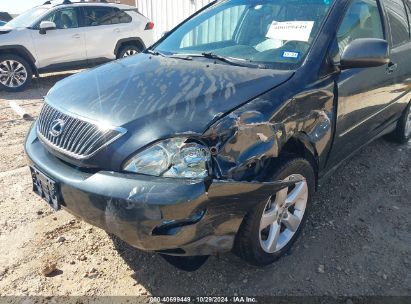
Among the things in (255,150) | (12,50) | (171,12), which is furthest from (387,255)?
(171,12)

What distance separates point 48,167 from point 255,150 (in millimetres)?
1211

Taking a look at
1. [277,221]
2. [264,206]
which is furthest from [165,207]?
[277,221]

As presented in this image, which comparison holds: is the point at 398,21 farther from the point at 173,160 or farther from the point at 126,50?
the point at 126,50

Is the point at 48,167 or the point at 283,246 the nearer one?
the point at 48,167

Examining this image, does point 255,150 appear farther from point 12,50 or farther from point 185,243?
point 12,50

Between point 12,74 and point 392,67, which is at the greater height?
point 392,67

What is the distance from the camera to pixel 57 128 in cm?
232

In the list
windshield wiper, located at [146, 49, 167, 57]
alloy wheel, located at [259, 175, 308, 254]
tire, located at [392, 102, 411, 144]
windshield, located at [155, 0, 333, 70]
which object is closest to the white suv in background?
windshield wiper, located at [146, 49, 167, 57]

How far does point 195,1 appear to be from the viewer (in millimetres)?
9680

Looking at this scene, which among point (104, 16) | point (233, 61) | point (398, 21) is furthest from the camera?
point (104, 16)

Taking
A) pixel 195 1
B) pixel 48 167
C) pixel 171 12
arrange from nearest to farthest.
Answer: pixel 48 167 < pixel 195 1 < pixel 171 12

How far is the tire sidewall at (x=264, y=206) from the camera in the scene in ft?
7.21

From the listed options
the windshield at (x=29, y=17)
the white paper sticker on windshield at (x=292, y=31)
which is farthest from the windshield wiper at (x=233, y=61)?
the windshield at (x=29, y=17)

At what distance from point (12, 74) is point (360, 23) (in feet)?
22.3
